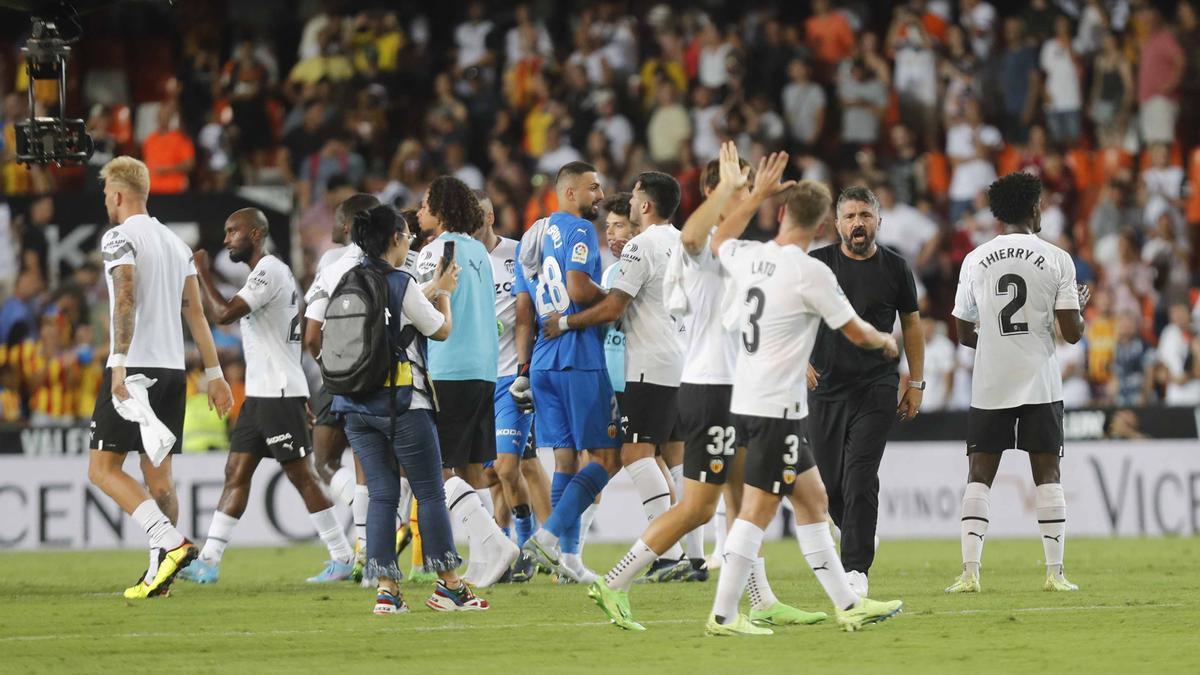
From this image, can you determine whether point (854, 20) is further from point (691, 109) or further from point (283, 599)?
point (283, 599)

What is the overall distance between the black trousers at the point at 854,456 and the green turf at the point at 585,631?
480 mm

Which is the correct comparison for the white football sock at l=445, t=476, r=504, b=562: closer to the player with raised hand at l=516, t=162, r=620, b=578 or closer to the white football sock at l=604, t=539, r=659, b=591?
the player with raised hand at l=516, t=162, r=620, b=578

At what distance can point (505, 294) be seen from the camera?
44.7ft

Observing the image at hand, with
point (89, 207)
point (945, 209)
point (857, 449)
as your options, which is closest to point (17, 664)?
point (857, 449)

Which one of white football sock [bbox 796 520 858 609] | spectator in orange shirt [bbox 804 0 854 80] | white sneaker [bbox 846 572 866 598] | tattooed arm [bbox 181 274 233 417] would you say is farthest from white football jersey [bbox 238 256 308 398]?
spectator in orange shirt [bbox 804 0 854 80]

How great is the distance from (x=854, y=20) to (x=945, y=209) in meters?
3.92

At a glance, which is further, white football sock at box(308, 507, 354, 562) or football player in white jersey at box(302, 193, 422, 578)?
white football sock at box(308, 507, 354, 562)

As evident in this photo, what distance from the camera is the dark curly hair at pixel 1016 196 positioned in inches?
462

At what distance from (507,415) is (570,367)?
0.95m

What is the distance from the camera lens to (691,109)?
25.1 meters

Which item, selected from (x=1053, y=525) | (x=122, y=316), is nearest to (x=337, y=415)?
(x=122, y=316)

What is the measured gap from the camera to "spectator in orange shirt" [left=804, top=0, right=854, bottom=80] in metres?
25.5

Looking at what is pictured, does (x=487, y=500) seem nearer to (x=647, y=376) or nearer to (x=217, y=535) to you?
(x=647, y=376)

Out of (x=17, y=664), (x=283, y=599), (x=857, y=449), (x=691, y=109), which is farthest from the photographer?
(x=691, y=109)
